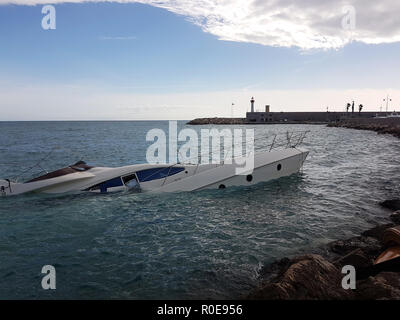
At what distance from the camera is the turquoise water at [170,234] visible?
6.73 m

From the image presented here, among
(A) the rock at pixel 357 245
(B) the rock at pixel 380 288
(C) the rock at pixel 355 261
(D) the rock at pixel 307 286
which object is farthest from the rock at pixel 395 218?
(D) the rock at pixel 307 286

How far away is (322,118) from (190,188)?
161 meters

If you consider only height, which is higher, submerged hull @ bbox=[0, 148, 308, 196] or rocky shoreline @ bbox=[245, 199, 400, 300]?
submerged hull @ bbox=[0, 148, 308, 196]

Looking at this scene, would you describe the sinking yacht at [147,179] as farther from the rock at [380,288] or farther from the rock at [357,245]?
the rock at [380,288]

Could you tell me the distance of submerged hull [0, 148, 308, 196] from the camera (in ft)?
48.8

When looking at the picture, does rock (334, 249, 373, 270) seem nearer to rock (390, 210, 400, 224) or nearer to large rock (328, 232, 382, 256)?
large rock (328, 232, 382, 256)

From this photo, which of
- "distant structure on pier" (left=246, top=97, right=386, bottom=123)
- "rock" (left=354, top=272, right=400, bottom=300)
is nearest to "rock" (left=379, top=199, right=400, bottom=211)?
"rock" (left=354, top=272, right=400, bottom=300)

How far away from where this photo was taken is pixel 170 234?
9.73 meters

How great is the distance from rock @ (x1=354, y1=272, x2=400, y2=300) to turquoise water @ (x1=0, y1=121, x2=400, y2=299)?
94.6 inches

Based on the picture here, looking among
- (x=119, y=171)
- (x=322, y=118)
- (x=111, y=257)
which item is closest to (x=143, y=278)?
(x=111, y=257)

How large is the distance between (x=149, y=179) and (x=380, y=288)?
1205 centimetres

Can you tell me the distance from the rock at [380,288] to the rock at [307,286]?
9.4 inches

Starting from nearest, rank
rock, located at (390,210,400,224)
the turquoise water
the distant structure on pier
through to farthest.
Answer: the turquoise water → rock, located at (390,210,400,224) → the distant structure on pier

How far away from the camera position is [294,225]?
10.2 metres
